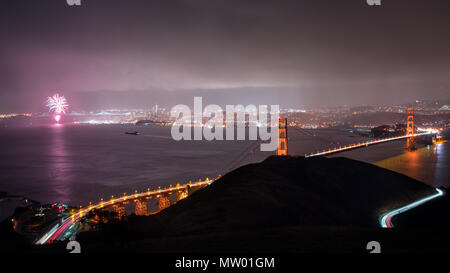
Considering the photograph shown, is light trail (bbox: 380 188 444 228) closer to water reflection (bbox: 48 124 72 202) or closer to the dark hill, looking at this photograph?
the dark hill

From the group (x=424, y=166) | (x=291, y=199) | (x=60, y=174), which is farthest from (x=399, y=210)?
(x=60, y=174)

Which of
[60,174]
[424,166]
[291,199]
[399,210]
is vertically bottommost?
[60,174]

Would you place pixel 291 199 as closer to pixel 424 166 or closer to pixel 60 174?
pixel 60 174

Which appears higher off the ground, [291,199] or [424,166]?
[291,199]

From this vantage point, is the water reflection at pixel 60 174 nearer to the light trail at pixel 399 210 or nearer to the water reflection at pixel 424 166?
the light trail at pixel 399 210

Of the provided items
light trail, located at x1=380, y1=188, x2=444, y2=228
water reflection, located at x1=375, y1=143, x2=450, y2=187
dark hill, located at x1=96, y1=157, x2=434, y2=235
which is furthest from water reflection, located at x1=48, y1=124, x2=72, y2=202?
water reflection, located at x1=375, y1=143, x2=450, y2=187

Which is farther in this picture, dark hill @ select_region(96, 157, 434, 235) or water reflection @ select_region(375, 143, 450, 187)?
water reflection @ select_region(375, 143, 450, 187)

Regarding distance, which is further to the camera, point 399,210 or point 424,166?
point 424,166

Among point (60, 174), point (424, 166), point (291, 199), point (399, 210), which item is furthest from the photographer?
point (424, 166)
